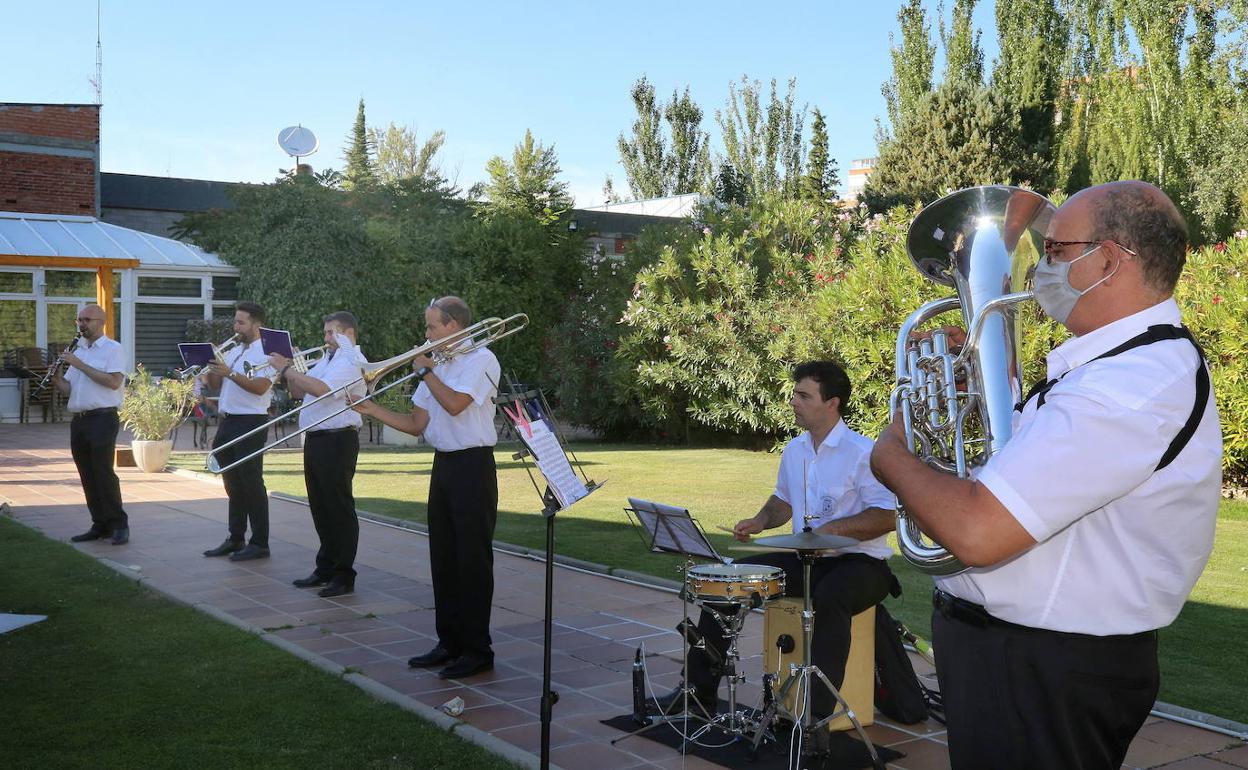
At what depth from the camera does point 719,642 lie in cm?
496

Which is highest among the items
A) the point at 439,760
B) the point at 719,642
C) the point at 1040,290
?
the point at 1040,290

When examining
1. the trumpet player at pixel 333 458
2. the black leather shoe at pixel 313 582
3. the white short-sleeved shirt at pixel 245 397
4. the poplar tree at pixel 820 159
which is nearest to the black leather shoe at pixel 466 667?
the trumpet player at pixel 333 458

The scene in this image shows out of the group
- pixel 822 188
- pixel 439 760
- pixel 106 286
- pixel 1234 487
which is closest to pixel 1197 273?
pixel 1234 487

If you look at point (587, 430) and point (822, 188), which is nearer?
point (587, 430)

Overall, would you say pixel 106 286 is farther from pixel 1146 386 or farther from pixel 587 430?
pixel 1146 386

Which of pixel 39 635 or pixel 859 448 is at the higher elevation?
pixel 859 448

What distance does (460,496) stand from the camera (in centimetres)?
596

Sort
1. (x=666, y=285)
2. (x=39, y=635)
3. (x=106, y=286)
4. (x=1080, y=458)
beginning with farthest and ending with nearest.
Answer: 1. (x=106, y=286)
2. (x=666, y=285)
3. (x=39, y=635)
4. (x=1080, y=458)

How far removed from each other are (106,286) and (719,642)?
19.6 m

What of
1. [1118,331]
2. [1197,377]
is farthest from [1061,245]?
[1197,377]

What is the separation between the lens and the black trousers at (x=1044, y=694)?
227 centimetres

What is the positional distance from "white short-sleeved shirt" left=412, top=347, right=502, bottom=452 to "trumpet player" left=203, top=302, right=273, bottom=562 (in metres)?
3.24

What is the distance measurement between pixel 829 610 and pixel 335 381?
4.20 meters

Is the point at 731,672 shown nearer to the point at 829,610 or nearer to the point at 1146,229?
the point at 829,610
